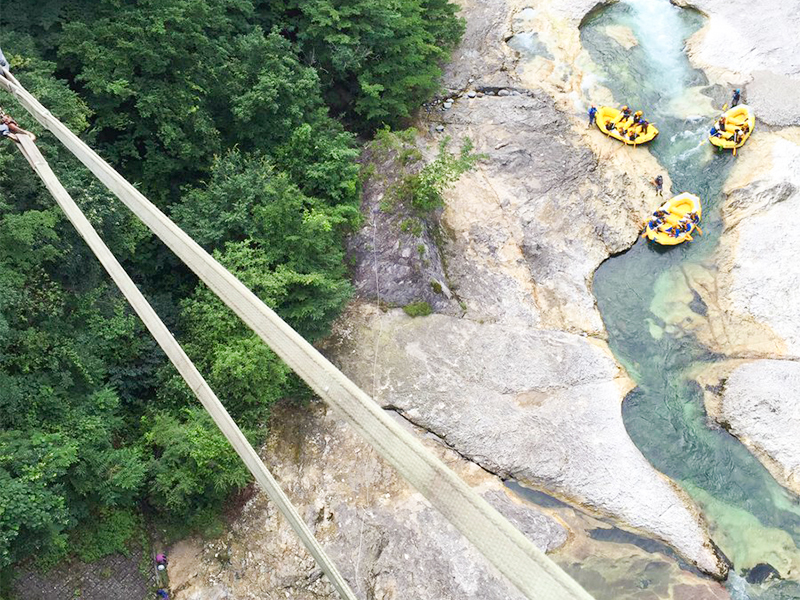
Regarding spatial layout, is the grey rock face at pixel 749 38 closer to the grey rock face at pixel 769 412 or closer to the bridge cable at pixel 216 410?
the grey rock face at pixel 769 412

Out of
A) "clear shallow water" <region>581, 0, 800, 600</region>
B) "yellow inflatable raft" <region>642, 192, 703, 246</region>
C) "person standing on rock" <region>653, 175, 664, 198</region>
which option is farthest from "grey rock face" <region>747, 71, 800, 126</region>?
"yellow inflatable raft" <region>642, 192, 703, 246</region>

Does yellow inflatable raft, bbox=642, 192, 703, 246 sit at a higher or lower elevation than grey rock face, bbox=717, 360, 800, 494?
higher

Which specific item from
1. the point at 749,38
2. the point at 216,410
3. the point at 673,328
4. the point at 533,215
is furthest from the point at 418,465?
the point at 749,38

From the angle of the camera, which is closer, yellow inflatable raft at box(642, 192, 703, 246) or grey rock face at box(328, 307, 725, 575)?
grey rock face at box(328, 307, 725, 575)

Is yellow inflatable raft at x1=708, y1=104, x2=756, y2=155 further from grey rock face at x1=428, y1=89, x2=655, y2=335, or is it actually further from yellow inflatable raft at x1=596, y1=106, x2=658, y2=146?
grey rock face at x1=428, y1=89, x2=655, y2=335

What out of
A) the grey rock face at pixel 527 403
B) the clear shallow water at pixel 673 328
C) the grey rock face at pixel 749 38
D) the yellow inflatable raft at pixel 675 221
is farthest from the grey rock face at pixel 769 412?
the grey rock face at pixel 749 38

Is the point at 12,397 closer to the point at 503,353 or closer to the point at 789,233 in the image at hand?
the point at 503,353
